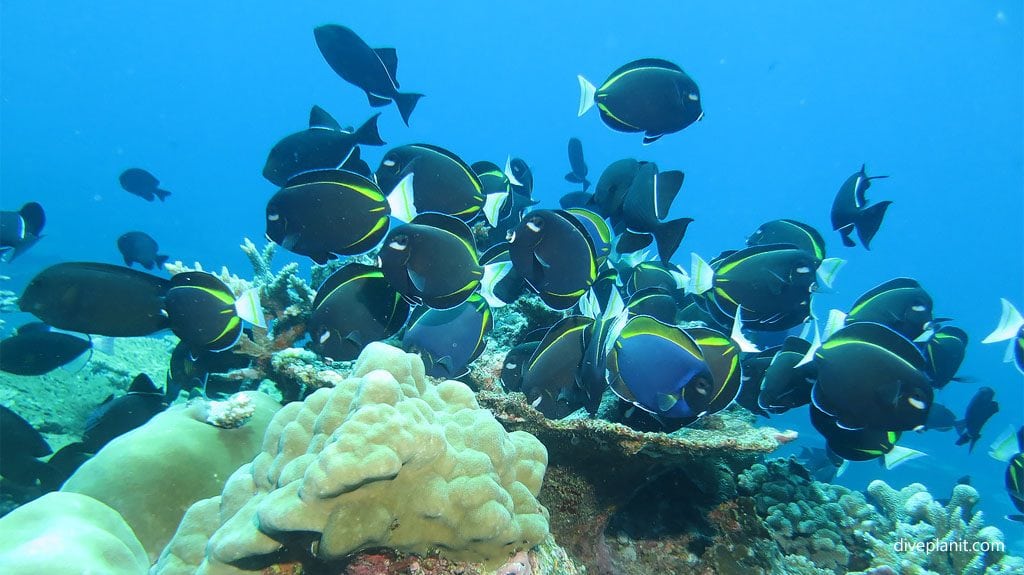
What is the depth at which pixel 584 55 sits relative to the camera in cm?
12456

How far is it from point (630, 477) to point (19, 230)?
6860 millimetres

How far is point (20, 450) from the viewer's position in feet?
12.1

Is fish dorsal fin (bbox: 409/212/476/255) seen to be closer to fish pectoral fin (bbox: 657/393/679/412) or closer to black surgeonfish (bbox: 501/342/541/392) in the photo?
black surgeonfish (bbox: 501/342/541/392)

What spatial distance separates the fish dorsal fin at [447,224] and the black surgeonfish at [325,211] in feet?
0.72

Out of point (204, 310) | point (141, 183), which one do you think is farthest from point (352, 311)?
point (141, 183)

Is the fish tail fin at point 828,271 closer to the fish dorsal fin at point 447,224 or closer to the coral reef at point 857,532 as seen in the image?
the coral reef at point 857,532

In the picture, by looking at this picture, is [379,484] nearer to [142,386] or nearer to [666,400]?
[666,400]

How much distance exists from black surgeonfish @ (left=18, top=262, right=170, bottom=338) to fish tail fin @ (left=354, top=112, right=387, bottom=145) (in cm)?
175

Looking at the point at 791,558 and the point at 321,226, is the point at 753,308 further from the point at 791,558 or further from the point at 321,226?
the point at 321,226

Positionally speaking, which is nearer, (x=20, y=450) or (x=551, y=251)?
(x=551, y=251)

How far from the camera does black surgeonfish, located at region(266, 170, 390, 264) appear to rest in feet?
9.20

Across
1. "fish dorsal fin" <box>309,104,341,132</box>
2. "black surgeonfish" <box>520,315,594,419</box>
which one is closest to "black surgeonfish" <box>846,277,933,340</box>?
"black surgeonfish" <box>520,315,594,419</box>

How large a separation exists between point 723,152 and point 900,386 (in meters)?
132

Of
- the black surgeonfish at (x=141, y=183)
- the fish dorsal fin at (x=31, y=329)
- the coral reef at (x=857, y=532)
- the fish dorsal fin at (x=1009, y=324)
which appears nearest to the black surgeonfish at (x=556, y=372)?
the coral reef at (x=857, y=532)
